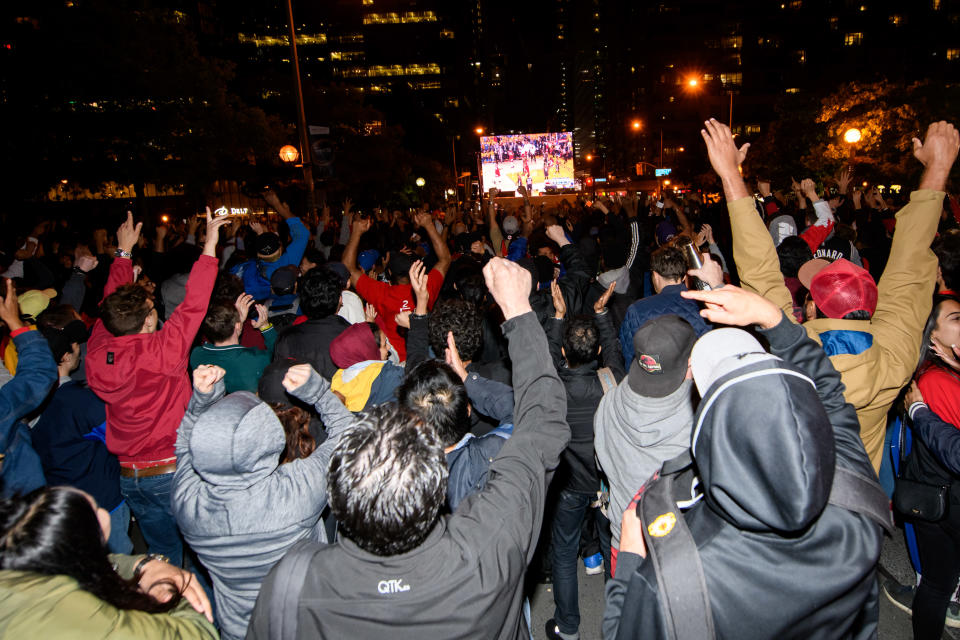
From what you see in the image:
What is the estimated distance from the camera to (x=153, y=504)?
3.41m

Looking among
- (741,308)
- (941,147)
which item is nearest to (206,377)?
(741,308)

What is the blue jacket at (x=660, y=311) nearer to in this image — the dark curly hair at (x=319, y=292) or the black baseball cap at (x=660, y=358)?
the black baseball cap at (x=660, y=358)

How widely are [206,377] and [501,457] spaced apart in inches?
56.9

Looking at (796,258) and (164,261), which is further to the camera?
(164,261)

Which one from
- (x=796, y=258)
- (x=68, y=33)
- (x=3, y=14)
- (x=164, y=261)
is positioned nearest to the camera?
(x=796, y=258)

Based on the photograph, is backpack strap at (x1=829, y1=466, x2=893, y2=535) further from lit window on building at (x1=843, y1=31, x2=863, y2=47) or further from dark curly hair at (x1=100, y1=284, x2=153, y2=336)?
lit window on building at (x1=843, y1=31, x2=863, y2=47)

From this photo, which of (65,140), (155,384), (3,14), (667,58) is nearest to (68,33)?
(3,14)

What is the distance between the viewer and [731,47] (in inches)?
3260

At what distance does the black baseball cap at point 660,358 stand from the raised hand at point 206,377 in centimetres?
192

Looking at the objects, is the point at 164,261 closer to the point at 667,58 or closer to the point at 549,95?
the point at 667,58

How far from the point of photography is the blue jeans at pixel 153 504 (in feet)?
11.1

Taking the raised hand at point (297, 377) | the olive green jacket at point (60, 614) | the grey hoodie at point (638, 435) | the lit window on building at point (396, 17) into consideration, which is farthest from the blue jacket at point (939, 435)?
the lit window on building at point (396, 17)

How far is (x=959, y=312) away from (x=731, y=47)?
323 ft

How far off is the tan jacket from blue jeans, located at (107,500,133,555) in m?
4.04
